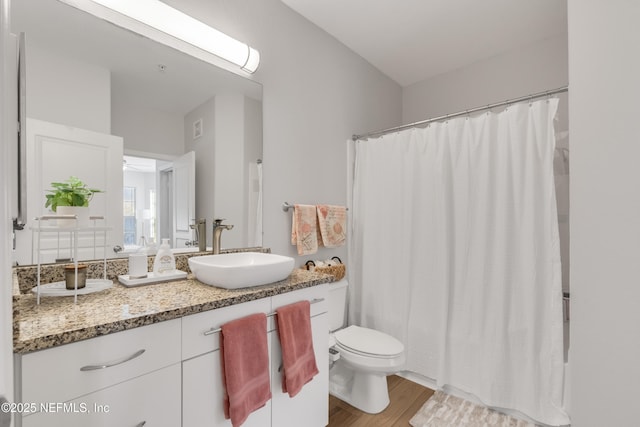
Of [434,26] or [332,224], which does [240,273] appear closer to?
[332,224]

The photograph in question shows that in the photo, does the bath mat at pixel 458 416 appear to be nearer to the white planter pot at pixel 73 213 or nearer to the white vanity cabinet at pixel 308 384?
the white vanity cabinet at pixel 308 384

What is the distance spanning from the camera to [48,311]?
2.98 feet

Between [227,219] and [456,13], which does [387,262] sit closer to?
[227,219]

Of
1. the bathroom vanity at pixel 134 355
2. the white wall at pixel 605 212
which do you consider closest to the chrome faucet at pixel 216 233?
the bathroom vanity at pixel 134 355

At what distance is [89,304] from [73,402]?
1.01 ft

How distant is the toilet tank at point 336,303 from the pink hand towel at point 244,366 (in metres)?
0.89

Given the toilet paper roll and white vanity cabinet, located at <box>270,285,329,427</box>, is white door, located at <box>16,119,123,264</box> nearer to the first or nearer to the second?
the toilet paper roll

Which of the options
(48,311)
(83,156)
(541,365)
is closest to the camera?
(48,311)

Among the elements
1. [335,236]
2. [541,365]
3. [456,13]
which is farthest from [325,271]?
[456,13]

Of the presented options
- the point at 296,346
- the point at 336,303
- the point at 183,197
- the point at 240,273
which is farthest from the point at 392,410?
the point at 183,197

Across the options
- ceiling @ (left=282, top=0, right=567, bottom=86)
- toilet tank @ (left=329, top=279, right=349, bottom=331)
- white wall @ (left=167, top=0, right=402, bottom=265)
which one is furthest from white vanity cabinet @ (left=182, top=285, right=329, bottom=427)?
ceiling @ (left=282, top=0, right=567, bottom=86)

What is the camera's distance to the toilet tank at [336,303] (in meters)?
2.05

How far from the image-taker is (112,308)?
954 mm

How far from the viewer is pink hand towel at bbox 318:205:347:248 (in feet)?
7.00
